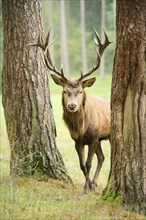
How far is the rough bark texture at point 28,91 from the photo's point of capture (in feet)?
34.1

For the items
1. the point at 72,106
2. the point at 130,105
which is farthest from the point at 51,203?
the point at 72,106

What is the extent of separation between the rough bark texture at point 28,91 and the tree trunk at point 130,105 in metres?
2.75

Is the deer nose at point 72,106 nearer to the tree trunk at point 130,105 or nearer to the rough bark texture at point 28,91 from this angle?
the rough bark texture at point 28,91

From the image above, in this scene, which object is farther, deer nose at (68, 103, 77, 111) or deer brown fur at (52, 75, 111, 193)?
deer brown fur at (52, 75, 111, 193)

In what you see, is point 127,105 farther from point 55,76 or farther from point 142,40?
point 55,76

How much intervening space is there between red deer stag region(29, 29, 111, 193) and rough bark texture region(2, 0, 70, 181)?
371 millimetres

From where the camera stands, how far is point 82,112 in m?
10.9

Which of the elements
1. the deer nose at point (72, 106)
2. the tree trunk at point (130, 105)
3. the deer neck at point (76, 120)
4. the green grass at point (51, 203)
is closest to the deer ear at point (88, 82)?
the deer neck at point (76, 120)

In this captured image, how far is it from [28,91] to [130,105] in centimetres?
306

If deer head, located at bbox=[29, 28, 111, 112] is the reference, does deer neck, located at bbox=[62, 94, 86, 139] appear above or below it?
below

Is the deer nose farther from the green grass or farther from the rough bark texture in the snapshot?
the green grass

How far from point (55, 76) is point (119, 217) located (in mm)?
3785

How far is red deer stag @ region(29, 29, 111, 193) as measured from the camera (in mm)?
10363

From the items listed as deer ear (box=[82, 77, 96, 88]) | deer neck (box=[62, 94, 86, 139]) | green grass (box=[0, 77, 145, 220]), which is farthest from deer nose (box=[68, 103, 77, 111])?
green grass (box=[0, 77, 145, 220])
